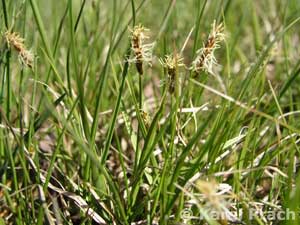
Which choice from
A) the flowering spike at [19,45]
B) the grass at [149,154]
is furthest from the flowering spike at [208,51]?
the flowering spike at [19,45]

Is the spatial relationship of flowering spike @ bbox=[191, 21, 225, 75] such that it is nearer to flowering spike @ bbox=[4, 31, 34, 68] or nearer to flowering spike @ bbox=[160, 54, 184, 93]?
flowering spike @ bbox=[160, 54, 184, 93]

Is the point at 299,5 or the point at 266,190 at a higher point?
the point at 299,5

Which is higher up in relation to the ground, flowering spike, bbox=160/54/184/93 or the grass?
flowering spike, bbox=160/54/184/93

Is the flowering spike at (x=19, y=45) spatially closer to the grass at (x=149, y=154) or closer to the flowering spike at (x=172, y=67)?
the grass at (x=149, y=154)

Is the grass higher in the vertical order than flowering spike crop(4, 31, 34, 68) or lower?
lower

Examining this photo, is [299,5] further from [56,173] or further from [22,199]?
[22,199]

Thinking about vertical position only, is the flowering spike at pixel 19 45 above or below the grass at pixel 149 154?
above

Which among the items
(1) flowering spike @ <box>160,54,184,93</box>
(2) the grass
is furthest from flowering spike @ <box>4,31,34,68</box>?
(1) flowering spike @ <box>160,54,184,93</box>

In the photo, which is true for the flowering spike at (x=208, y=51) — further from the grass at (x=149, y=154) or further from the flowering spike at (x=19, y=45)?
the flowering spike at (x=19, y=45)

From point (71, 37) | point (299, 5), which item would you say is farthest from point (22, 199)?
point (299, 5)

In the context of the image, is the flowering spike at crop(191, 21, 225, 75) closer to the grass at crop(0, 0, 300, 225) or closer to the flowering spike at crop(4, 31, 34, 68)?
the grass at crop(0, 0, 300, 225)

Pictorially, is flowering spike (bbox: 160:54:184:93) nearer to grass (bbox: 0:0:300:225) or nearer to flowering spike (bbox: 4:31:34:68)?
grass (bbox: 0:0:300:225)
